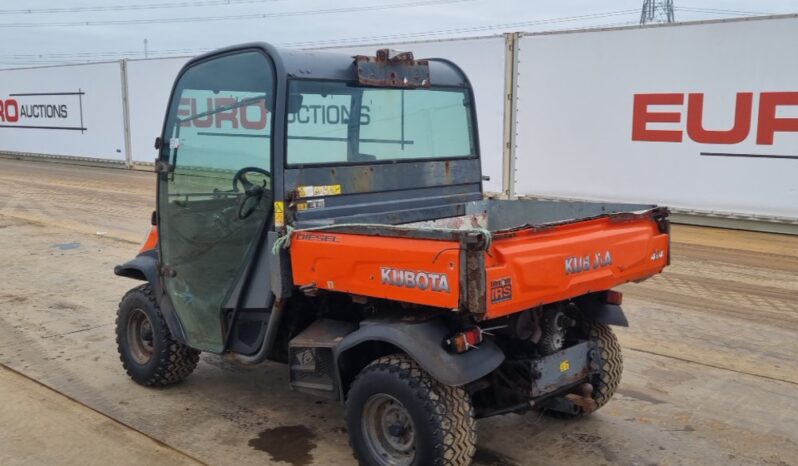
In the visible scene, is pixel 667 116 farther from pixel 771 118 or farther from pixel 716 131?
pixel 771 118

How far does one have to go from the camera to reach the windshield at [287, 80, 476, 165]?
391 centimetres

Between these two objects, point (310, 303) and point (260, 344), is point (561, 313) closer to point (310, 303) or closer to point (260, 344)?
point (310, 303)

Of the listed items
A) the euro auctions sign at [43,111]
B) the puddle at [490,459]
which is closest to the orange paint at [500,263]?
the puddle at [490,459]

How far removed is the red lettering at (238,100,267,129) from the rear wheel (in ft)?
4.45

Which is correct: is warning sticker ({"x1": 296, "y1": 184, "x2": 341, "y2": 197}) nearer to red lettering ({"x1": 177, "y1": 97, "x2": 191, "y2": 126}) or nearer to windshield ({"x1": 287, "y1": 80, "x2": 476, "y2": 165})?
windshield ({"x1": 287, "y1": 80, "x2": 476, "y2": 165})

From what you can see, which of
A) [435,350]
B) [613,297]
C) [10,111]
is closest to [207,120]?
[435,350]

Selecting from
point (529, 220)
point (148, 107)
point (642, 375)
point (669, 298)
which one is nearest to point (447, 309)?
point (529, 220)

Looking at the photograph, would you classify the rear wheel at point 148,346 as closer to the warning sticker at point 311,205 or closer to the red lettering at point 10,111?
the warning sticker at point 311,205

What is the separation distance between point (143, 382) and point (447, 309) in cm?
243

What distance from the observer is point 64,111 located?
2200cm

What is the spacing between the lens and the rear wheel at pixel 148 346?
4.61 meters

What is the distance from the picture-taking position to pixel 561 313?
382cm

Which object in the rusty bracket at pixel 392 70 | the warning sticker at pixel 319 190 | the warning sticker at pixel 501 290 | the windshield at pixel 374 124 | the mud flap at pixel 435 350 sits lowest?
the mud flap at pixel 435 350

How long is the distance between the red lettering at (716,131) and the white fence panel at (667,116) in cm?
1
